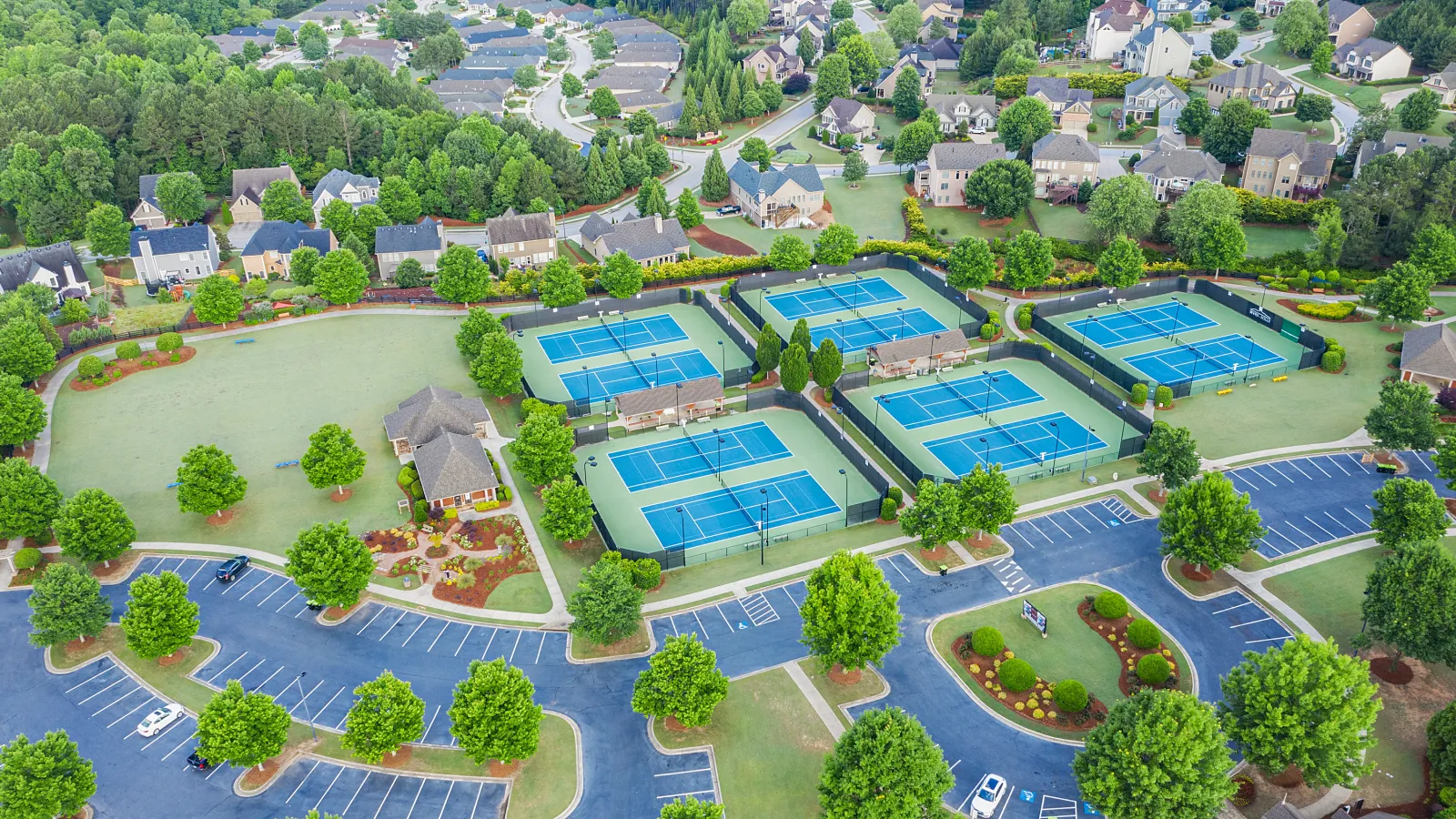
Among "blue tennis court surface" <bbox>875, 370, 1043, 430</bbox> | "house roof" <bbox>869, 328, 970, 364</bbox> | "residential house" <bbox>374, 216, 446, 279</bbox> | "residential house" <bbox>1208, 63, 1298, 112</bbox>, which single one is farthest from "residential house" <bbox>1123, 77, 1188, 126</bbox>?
"residential house" <bbox>374, 216, 446, 279</bbox>

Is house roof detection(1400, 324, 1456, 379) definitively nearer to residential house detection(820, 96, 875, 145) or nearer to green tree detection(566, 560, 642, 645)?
green tree detection(566, 560, 642, 645)

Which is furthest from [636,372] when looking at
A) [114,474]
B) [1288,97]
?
[1288,97]

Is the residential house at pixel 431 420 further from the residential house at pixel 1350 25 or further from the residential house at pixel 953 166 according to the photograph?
the residential house at pixel 1350 25

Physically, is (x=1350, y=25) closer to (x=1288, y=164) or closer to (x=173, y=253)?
(x=1288, y=164)

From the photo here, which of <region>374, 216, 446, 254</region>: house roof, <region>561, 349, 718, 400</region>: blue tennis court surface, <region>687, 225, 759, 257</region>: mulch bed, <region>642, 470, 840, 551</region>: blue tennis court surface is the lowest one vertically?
<region>642, 470, 840, 551</region>: blue tennis court surface

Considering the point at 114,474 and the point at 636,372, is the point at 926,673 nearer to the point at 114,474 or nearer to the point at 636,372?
the point at 636,372

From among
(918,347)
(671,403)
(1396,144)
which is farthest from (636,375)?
(1396,144)
